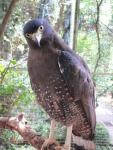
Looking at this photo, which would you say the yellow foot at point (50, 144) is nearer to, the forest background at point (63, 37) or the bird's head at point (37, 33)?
the forest background at point (63, 37)

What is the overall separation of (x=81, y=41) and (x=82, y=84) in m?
0.78

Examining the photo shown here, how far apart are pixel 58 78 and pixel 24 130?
0.33 meters

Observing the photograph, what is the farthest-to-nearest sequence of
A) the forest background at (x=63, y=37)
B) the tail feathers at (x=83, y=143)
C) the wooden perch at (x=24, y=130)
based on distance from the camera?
the forest background at (x=63, y=37), the tail feathers at (x=83, y=143), the wooden perch at (x=24, y=130)

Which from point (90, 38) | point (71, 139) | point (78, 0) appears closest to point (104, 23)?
point (90, 38)

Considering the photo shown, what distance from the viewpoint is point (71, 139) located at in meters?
1.79

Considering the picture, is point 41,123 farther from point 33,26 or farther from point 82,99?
point 33,26

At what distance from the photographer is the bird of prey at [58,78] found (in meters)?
1.58

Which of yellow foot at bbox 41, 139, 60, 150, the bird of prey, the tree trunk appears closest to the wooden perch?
yellow foot at bbox 41, 139, 60, 150

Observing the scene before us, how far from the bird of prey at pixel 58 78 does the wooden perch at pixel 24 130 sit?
0.46 ft

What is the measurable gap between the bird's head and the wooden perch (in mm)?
422

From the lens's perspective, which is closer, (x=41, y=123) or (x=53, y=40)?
(x=53, y=40)

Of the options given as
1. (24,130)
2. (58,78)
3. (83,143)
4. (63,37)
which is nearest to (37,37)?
(58,78)

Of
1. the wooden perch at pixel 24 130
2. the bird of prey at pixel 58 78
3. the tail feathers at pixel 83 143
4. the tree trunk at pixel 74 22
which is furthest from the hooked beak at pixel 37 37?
the tree trunk at pixel 74 22

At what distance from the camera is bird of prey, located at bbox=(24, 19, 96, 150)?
62.2 inches
